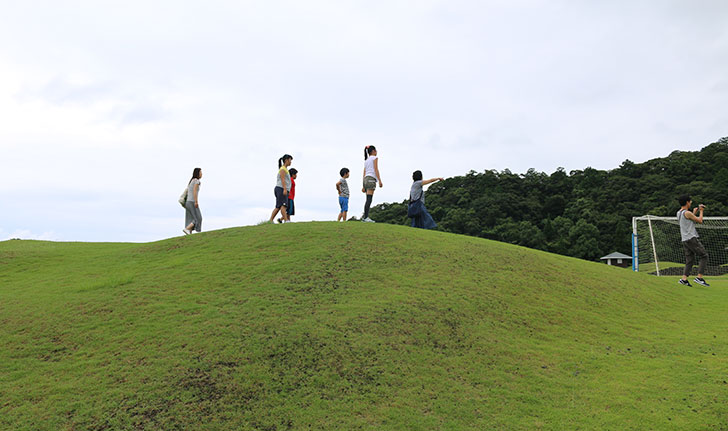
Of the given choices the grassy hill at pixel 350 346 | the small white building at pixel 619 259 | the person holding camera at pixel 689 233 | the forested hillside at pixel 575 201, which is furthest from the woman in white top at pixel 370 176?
the small white building at pixel 619 259

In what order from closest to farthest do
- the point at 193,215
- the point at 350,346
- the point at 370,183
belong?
the point at 350,346, the point at 370,183, the point at 193,215

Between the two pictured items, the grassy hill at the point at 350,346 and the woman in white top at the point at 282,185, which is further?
the woman in white top at the point at 282,185

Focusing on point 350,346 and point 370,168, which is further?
point 370,168

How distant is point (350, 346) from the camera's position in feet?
23.9

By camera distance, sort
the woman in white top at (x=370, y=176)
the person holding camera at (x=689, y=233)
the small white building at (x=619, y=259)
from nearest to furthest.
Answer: the person holding camera at (x=689, y=233) < the woman in white top at (x=370, y=176) < the small white building at (x=619, y=259)

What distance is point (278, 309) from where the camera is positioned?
8.41 m

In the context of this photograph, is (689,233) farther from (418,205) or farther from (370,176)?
(370,176)

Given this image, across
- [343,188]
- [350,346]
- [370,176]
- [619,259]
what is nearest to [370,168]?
[370,176]

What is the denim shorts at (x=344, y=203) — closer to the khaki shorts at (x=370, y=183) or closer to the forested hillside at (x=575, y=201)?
the khaki shorts at (x=370, y=183)

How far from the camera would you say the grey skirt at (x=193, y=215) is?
51.2 feet

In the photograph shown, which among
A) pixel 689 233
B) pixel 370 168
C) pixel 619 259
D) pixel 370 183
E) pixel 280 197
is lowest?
pixel 619 259

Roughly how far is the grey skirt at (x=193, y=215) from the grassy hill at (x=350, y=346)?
3511mm

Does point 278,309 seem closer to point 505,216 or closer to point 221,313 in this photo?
point 221,313

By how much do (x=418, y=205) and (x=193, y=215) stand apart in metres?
6.93
